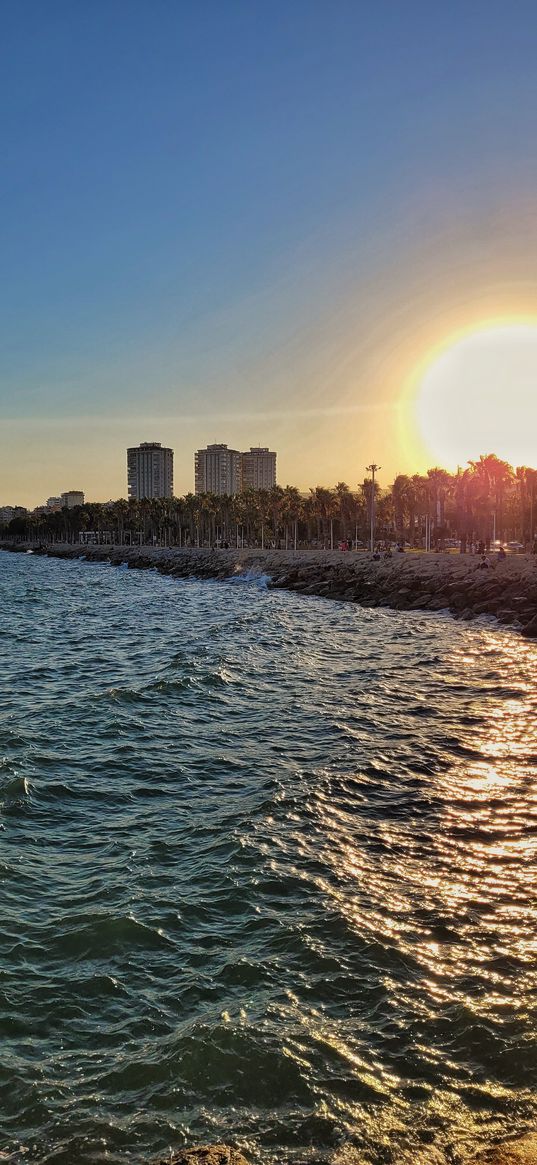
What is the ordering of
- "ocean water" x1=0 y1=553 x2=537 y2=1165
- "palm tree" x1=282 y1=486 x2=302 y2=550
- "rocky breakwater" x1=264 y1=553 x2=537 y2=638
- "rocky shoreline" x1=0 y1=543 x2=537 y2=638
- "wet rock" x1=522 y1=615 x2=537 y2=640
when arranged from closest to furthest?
"ocean water" x1=0 y1=553 x2=537 y2=1165 < "wet rock" x1=522 y1=615 x2=537 y2=640 < "rocky breakwater" x1=264 y1=553 x2=537 y2=638 < "rocky shoreline" x1=0 y1=543 x2=537 y2=638 < "palm tree" x1=282 y1=486 x2=302 y2=550

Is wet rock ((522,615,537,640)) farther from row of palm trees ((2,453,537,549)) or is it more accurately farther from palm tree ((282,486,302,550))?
palm tree ((282,486,302,550))

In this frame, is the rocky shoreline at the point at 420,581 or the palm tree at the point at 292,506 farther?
the palm tree at the point at 292,506

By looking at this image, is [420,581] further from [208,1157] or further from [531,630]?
[208,1157]

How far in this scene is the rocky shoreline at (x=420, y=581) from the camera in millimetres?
A: 43562

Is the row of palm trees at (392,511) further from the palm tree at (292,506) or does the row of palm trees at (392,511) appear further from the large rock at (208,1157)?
the large rock at (208,1157)

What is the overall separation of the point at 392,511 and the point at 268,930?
143m

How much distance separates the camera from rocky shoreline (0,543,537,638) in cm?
4356

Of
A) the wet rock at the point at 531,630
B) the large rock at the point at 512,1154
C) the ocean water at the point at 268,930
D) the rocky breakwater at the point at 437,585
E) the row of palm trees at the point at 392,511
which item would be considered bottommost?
the ocean water at the point at 268,930

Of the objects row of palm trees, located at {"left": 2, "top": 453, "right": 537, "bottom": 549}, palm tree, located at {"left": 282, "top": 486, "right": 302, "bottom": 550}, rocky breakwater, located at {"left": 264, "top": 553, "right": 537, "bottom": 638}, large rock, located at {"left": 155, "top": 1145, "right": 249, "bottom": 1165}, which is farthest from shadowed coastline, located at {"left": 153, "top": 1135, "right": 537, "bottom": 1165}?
palm tree, located at {"left": 282, "top": 486, "right": 302, "bottom": 550}

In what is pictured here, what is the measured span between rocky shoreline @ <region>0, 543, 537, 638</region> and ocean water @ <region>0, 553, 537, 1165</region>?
22593 millimetres

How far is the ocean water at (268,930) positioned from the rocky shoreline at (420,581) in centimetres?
2259

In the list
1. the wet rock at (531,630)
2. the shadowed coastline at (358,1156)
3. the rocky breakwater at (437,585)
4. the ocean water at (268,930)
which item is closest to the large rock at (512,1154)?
the shadowed coastline at (358,1156)

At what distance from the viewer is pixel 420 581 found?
5588 cm

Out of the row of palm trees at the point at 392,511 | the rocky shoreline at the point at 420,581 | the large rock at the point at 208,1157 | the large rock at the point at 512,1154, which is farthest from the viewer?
the row of palm trees at the point at 392,511
